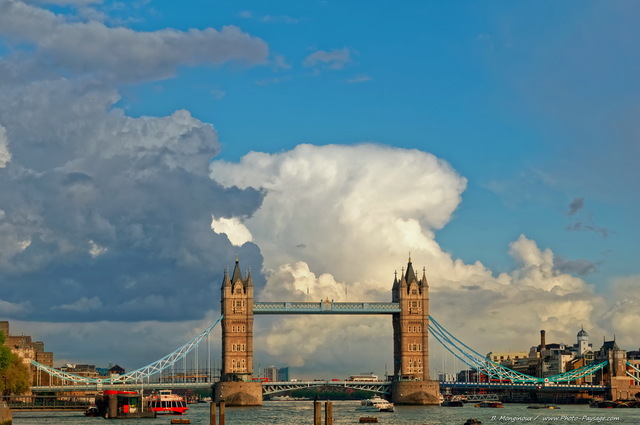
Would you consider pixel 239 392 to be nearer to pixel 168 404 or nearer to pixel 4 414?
pixel 168 404

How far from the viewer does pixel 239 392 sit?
19650 cm

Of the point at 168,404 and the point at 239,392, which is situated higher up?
the point at 239,392

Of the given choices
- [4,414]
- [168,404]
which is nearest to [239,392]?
[168,404]

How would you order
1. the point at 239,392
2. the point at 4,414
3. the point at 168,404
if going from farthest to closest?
the point at 239,392 < the point at 168,404 < the point at 4,414

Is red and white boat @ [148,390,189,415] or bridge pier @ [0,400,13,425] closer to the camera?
bridge pier @ [0,400,13,425]

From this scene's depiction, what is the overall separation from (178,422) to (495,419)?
40.7 metres

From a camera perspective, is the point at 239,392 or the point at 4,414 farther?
the point at 239,392

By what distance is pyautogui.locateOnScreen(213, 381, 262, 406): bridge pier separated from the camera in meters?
196

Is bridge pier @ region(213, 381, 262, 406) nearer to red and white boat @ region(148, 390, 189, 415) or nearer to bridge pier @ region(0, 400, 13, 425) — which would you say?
red and white boat @ region(148, 390, 189, 415)

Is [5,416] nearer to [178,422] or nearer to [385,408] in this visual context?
[178,422]

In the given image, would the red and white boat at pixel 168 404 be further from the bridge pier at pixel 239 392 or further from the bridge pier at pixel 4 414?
the bridge pier at pixel 4 414

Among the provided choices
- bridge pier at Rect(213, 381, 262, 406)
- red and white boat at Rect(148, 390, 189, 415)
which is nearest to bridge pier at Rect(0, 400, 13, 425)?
red and white boat at Rect(148, 390, 189, 415)

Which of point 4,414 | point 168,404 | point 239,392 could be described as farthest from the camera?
point 239,392

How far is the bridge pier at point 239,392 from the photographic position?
195500mm
